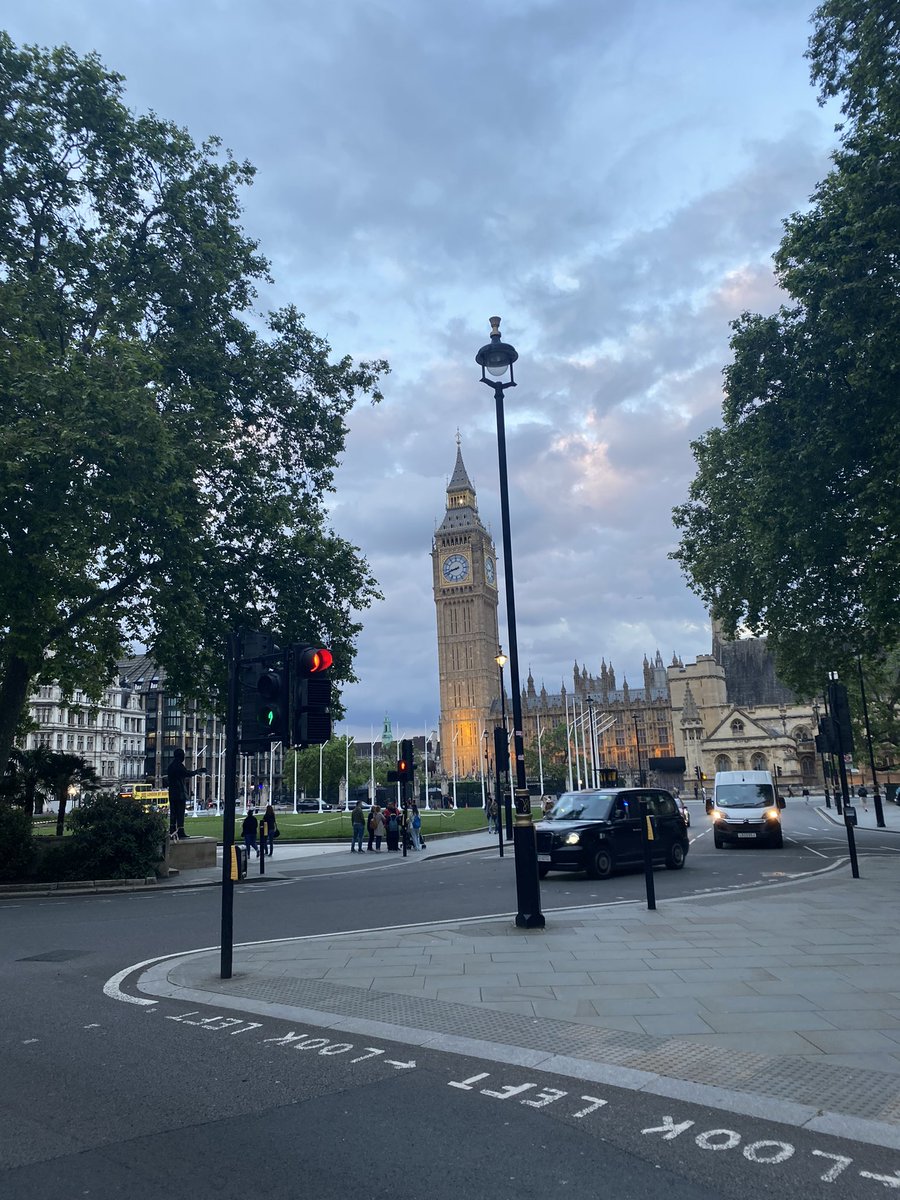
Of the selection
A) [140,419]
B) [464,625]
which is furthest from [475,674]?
[140,419]

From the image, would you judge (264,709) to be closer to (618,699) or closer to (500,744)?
(500,744)

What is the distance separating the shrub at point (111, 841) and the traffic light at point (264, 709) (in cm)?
1200

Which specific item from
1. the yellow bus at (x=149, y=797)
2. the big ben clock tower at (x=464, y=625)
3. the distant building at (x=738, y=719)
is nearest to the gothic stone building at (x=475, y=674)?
the big ben clock tower at (x=464, y=625)

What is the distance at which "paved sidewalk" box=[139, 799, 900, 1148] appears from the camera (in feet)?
17.0

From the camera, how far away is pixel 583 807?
18.8 m

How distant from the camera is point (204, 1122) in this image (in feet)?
→ 15.4

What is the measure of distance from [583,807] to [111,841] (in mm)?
11047

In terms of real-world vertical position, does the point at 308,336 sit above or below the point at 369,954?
above

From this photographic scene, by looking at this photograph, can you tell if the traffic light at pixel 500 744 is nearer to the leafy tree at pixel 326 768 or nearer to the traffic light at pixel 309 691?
the traffic light at pixel 309 691

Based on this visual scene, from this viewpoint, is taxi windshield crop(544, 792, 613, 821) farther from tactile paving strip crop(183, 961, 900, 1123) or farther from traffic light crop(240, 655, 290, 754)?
tactile paving strip crop(183, 961, 900, 1123)

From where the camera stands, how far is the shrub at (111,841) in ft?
63.0

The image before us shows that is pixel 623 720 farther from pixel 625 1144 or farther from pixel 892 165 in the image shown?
pixel 625 1144

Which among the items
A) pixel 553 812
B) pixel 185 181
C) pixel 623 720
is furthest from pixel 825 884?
pixel 623 720

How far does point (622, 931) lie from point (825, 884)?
6.71m
